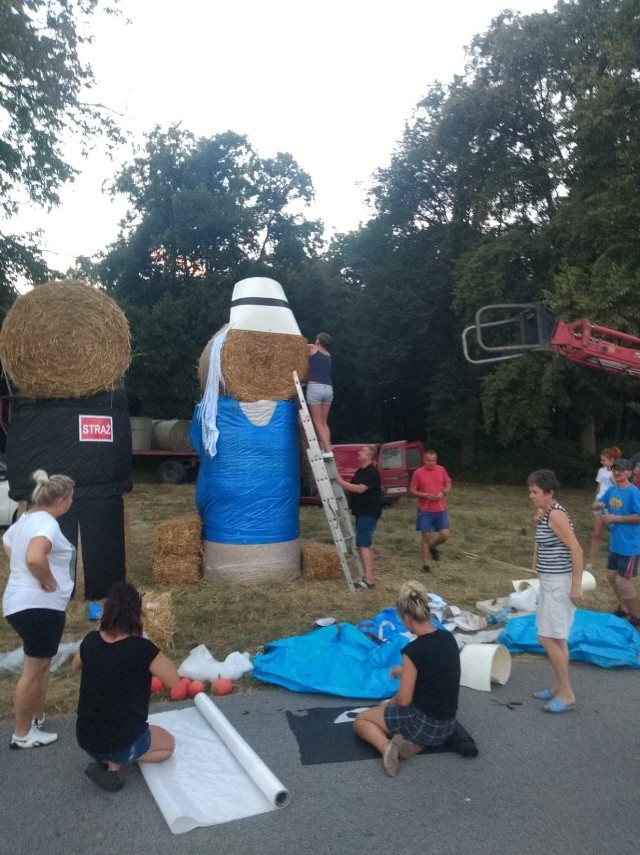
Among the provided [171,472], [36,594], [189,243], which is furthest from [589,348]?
[189,243]

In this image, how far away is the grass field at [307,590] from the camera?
21.1 feet

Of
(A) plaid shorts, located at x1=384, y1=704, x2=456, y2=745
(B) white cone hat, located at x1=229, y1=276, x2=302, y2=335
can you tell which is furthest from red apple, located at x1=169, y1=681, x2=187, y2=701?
(B) white cone hat, located at x1=229, y1=276, x2=302, y2=335

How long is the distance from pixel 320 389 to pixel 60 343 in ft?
10.1

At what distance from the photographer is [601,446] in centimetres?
3044

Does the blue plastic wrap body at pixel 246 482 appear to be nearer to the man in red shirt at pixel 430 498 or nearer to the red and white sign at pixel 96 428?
the red and white sign at pixel 96 428

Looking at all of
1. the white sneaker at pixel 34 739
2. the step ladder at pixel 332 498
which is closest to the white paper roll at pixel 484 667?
the white sneaker at pixel 34 739

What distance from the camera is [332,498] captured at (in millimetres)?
8695

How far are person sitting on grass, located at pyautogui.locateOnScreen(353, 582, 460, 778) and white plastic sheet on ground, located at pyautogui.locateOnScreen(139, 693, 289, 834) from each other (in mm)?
694

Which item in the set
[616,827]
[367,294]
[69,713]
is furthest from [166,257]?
[616,827]

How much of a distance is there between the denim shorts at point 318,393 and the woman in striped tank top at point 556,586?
441 centimetres

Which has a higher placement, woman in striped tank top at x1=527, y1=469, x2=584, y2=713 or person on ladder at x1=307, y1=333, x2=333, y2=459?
person on ladder at x1=307, y1=333, x2=333, y2=459

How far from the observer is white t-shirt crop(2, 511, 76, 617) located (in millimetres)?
4129

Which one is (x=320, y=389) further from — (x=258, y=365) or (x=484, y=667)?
(x=484, y=667)

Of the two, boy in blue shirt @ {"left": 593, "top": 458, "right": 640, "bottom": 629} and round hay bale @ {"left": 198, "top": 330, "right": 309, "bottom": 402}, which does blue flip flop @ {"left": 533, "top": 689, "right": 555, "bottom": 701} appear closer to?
boy in blue shirt @ {"left": 593, "top": 458, "right": 640, "bottom": 629}
